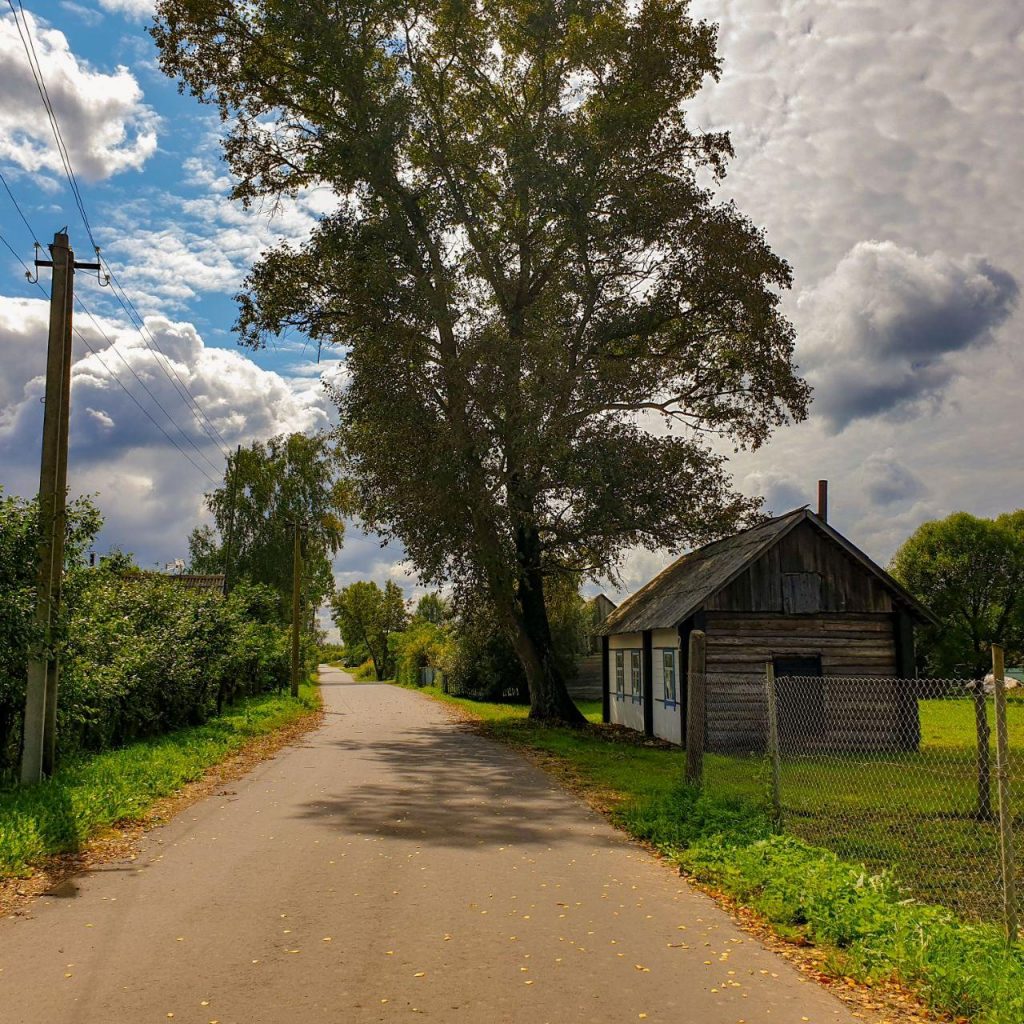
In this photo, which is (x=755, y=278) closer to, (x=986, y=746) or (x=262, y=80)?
(x=262, y=80)

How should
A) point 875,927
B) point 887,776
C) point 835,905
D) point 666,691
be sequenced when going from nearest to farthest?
1. point 875,927
2. point 835,905
3. point 887,776
4. point 666,691

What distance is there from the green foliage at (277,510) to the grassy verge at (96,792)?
33.0m

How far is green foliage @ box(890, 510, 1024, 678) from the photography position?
6184 cm

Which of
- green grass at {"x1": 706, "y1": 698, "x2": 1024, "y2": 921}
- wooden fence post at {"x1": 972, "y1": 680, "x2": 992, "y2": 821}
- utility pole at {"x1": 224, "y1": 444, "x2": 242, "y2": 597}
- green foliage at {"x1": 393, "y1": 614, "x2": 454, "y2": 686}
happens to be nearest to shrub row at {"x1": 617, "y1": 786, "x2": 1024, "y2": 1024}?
green grass at {"x1": 706, "y1": 698, "x2": 1024, "y2": 921}

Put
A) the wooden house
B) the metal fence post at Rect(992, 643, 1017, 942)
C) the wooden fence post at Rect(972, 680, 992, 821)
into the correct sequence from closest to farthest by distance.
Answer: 1. the metal fence post at Rect(992, 643, 1017, 942)
2. the wooden fence post at Rect(972, 680, 992, 821)
3. the wooden house

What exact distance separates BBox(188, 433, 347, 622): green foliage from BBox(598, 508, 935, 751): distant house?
35590 millimetres

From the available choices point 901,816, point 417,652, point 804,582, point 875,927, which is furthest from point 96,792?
point 417,652

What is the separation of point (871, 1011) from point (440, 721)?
25.7 meters

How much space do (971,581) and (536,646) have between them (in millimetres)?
46238

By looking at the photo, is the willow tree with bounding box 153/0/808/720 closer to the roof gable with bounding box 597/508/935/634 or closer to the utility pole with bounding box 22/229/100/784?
the roof gable with bounding box 597/508/935/634

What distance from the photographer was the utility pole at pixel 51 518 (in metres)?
13.0

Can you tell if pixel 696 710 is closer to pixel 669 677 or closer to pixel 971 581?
pixel 669 677

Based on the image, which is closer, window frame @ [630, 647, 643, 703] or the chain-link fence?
the chain-link fence

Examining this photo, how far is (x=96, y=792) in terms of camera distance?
12602 mm
